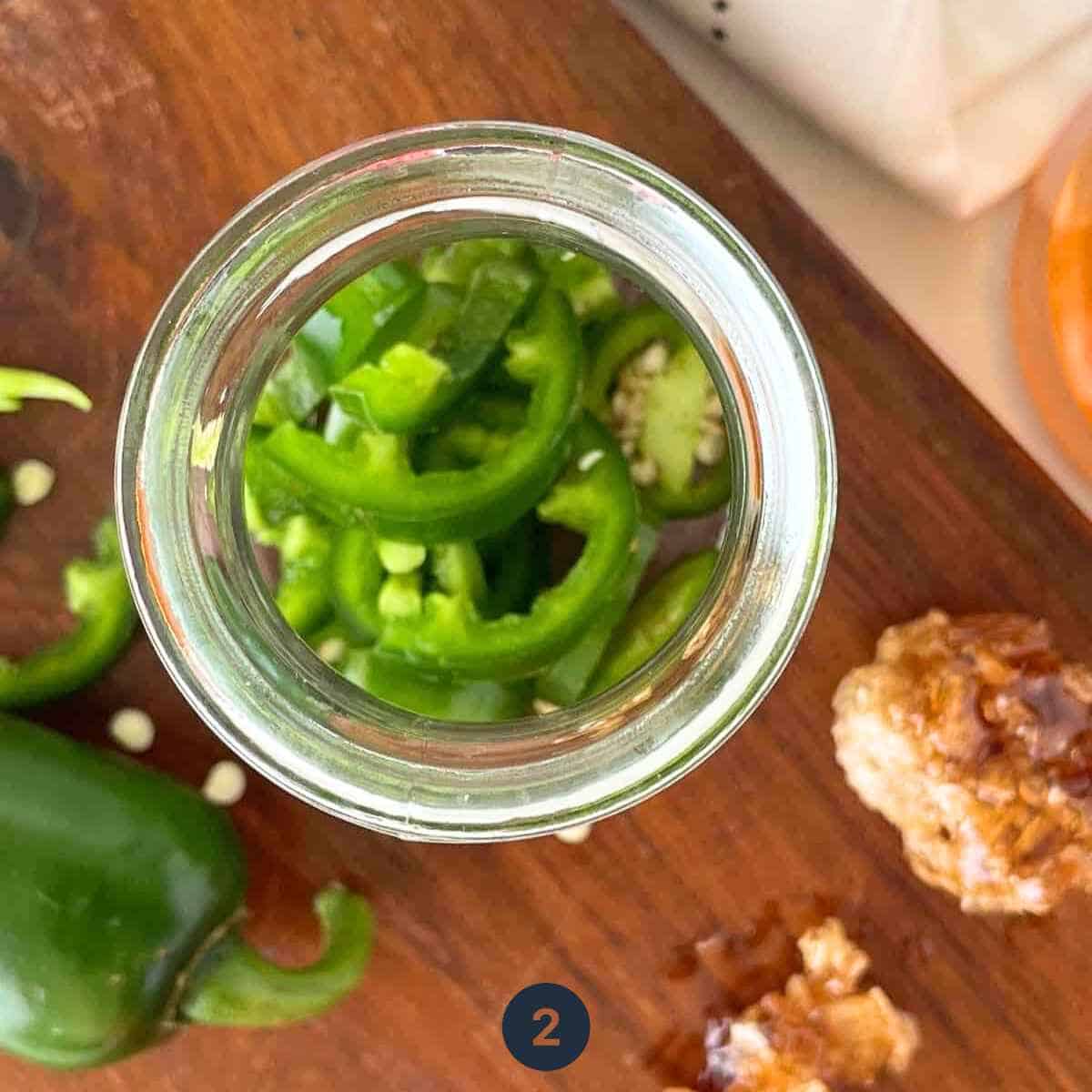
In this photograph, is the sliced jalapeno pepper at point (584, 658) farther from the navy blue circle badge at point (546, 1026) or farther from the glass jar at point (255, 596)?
the navy blue circle badge at point (546, 1026)

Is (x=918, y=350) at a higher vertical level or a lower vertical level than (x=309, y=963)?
higher

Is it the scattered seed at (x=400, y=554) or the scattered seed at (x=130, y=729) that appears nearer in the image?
the scattered seed at (x=400, y=554)

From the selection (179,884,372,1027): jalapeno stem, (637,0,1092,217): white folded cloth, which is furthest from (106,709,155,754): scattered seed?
(637,0,1092,217): white folded cloth

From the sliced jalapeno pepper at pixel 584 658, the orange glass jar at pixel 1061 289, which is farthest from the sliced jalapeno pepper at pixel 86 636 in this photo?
the orange glass jar at pixel 1061 289

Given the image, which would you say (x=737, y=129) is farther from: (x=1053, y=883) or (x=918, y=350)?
(x=1053, y=883)

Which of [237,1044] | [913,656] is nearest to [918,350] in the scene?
[913,656]

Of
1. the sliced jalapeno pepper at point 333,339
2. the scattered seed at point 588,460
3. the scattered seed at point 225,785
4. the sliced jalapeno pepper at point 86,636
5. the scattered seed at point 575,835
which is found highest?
the sliced jalapeno pepper at point 333,339

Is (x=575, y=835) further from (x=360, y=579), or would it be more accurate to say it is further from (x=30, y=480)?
(x=30, y=480)
